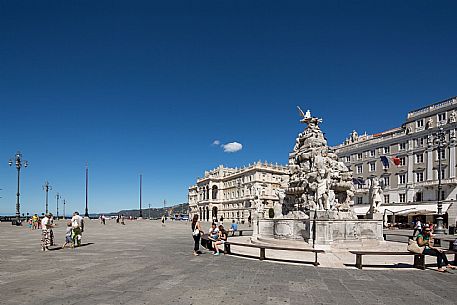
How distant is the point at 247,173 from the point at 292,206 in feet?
234

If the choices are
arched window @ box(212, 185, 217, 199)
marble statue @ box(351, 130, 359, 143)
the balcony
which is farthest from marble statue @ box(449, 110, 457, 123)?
arched window @ box(212, 185, 217, 199)

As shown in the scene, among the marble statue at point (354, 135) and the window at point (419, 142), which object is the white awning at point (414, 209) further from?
the marble statue at point (354, 135)

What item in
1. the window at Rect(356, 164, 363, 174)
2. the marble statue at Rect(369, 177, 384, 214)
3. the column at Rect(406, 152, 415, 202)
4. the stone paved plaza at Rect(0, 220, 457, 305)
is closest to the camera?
the stone paved plaza at Rect(0, 220, 457, 305)

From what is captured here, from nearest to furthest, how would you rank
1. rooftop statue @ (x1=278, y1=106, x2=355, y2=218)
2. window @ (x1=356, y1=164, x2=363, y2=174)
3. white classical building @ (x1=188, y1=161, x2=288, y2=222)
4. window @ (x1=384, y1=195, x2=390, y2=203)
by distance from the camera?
1. rooftop statue @ (x1=278, y1=106, x2=355, y2=218)
2. window @ (x1=384, y1=195, x2=390, y2=203)
3. window @ (x1=356, y1=164, x2=363, y2=174)
4. white classical building @ (x1=188, y1=161, x2=288, y2=222)

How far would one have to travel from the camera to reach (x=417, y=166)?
1859 inches

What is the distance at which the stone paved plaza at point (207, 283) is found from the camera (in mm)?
7590

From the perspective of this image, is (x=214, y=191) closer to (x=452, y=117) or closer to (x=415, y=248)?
(x=452, y=117)

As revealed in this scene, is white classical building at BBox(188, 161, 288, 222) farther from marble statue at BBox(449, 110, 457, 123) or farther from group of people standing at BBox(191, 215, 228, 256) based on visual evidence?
group of people standing at BBox(191, 215, 228, 256)

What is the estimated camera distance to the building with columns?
4197 centimetres

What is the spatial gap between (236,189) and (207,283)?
304 ft

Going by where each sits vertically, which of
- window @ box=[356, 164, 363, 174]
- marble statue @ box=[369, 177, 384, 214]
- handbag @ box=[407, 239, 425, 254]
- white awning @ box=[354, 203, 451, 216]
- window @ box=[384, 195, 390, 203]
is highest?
window @ box=[356, 164, 363, 174]

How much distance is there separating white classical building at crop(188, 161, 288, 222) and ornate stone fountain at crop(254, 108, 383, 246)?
176 ft

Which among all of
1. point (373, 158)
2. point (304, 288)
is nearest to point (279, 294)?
point (304, 288)

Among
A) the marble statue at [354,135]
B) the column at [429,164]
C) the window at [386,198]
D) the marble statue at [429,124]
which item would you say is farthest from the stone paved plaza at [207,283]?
the marble statue at [354,135]
